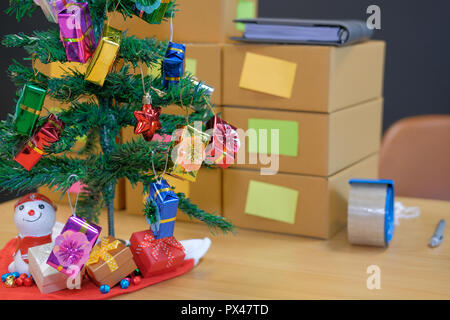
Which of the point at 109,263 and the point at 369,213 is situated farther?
the point at 369,213

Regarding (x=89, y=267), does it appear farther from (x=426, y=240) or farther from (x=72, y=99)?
(x=426, y=240)

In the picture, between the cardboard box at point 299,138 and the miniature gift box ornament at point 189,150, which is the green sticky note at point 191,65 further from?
the miniature gift box ornament at point 189,150

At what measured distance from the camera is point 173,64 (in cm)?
80

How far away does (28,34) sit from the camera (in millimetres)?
794

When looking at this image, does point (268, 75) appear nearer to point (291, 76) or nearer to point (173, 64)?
point (291, 76)

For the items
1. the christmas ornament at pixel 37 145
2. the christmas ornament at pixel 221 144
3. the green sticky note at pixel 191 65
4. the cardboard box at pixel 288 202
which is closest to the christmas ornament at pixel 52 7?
the christmas ornament at pixel 37 145

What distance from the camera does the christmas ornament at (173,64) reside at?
2.63ft

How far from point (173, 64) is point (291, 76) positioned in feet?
0.98

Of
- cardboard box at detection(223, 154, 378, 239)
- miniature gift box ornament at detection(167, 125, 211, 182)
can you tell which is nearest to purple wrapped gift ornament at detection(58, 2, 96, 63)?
miniature gift box ornament at detection(167, 125, 211, 182)

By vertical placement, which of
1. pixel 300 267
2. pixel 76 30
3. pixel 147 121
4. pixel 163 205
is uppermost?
pixel 76 30

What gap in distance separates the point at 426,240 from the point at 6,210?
0.79 metres

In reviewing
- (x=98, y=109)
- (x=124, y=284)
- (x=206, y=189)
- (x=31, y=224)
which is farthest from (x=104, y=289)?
(x=206, y=189)

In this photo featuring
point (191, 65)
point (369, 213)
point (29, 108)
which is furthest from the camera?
point (191, 65)

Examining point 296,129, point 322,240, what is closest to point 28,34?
point 296,129
